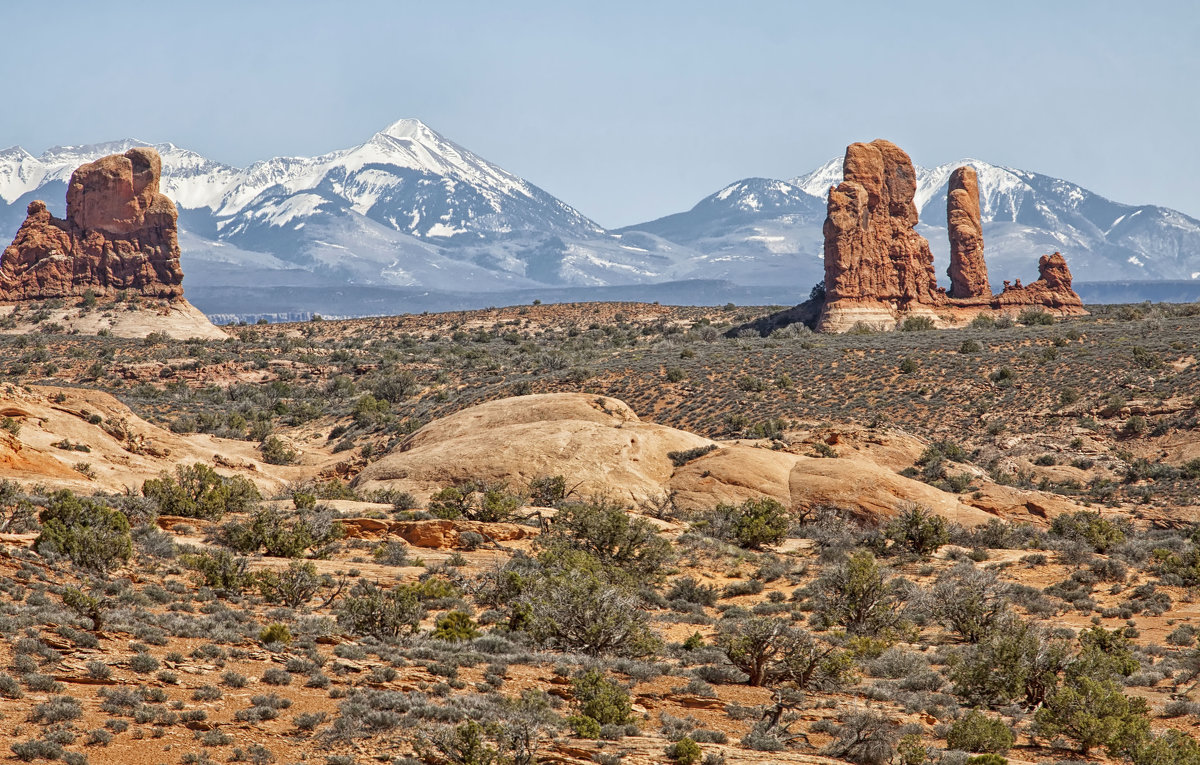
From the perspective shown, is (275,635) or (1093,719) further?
(275,635)

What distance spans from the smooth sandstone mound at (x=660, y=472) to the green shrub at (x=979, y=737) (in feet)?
56.0

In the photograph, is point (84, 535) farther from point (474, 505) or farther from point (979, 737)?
point (979, 737)

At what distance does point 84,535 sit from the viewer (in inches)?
757

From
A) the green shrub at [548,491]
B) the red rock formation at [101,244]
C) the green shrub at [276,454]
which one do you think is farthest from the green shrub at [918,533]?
the red rock formation at [101,244]

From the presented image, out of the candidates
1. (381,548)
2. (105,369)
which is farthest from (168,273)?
(381,548)

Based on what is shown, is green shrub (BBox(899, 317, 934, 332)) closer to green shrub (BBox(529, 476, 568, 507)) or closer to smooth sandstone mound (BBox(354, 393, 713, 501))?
smooth sandstone mound (BBox(354, 393, 713, 501))

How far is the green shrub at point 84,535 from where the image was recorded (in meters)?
19.2

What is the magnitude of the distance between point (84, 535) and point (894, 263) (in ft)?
248

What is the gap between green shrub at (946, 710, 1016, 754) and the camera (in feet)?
47.0

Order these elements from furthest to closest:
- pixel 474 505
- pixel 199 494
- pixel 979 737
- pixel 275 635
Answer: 1. pixel 474 505
2. pixel 199 494
3. pixel 275 635
4. pixel 979 737

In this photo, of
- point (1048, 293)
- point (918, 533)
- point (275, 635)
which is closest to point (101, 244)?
point (1048, 293)

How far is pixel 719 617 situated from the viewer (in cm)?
2338

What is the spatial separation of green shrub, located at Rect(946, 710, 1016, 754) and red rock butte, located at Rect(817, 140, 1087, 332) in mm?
69273

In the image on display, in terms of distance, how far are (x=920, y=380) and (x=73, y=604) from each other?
47124 millimetres
